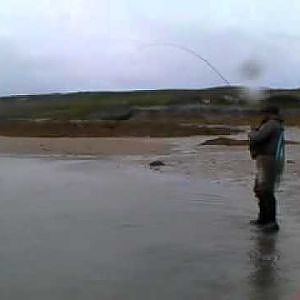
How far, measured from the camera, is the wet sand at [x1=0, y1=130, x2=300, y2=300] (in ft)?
22.8

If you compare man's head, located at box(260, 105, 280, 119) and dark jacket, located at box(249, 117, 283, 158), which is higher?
man's head, located at box(260, 105, 280, 119)

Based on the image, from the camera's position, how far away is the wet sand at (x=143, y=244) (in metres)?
6.94

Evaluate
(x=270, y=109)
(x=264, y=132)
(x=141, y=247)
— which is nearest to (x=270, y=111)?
(x=270, y=109)

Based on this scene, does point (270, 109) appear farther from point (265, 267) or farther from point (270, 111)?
point (265, 267)

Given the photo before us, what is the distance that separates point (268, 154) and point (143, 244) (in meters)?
2.27

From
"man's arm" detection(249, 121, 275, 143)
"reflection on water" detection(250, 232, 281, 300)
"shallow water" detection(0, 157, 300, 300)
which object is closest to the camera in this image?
"reflection on water" detection(250, 232, 281, 300)

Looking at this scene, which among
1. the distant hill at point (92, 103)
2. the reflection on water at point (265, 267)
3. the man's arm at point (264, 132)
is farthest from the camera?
the distant hill at point (92, 103)

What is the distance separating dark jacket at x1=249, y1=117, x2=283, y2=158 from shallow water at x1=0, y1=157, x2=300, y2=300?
1.12 metres

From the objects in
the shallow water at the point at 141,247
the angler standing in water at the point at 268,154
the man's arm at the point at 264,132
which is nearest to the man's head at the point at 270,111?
the angler standing in water at the point at 268,154

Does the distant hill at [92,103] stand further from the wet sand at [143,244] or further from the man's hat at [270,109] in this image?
the man's hat at [270,109]

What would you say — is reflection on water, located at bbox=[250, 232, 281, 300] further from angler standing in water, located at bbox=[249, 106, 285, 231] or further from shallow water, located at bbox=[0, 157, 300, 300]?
angler standing in water, located at bbox=[249, 106, 285, 231]

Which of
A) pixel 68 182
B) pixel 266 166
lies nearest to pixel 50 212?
pixel 266 166

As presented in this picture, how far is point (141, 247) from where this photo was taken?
29.5ft

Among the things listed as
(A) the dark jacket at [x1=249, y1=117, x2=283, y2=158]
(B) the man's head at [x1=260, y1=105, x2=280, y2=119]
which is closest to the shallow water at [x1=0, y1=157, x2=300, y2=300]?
(A) the dark jacket at [x1=249, y1=117, x2=283, y2=158]
